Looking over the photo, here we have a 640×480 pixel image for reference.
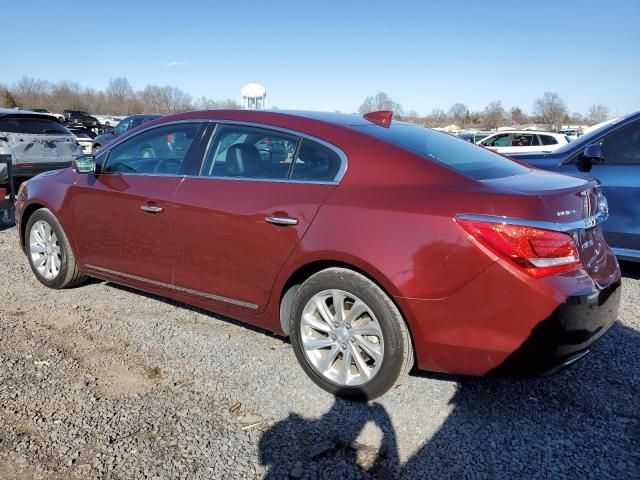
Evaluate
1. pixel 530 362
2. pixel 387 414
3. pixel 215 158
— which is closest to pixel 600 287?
pixel 530 362

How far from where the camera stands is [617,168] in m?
4.97

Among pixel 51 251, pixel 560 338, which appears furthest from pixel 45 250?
pixel 560 338

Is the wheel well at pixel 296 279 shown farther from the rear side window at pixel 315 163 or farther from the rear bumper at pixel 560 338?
the rear bumper at pixel 560 338

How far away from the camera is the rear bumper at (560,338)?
95.1 inches

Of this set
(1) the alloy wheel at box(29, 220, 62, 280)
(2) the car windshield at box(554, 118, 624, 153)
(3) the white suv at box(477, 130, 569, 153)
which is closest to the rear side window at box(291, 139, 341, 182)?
(1) the alloy wheel at box(29, 220, 62, 280)

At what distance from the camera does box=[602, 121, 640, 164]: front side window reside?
16.4 feet

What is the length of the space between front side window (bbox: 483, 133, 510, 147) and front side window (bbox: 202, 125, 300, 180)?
60.8 ft

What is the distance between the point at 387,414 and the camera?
2791mm

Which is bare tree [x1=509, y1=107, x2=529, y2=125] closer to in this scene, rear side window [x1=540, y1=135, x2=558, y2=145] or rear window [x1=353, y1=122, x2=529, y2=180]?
rear side window [x1=540, y1=135, x2=558, y2=145]

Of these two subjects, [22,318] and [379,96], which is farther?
[379,96]

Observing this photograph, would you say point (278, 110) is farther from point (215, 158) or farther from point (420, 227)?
point (420, 227)

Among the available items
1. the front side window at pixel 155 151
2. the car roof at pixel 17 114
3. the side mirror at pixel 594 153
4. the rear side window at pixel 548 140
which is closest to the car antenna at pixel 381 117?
the front side window at pixel 155 151

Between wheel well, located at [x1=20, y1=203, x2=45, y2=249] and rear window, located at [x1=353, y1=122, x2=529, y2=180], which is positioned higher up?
rear window, located at [x1=353, y1=122, x2=529, y2=180]

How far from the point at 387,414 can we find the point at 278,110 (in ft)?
6.79
